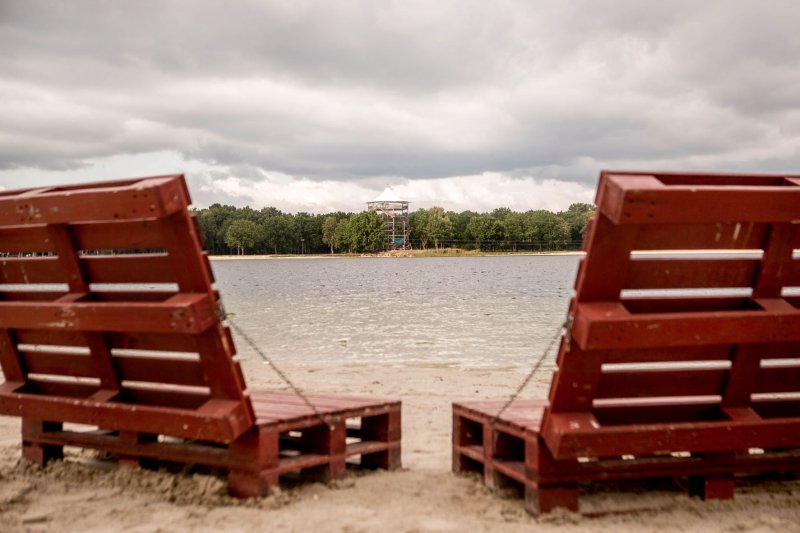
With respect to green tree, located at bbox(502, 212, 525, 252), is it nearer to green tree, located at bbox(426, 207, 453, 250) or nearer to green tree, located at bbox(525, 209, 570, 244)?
green tree, located at bbox(525, 209, 570, 244)

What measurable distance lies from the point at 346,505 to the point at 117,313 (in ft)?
6.31

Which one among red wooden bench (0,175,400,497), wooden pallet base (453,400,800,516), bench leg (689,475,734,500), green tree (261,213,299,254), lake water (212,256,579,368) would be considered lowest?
green tree (261,213,299,254)

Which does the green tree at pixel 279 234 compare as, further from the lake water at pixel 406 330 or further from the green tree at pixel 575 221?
the lake water at pixel 406 330

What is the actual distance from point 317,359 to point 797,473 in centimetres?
1139

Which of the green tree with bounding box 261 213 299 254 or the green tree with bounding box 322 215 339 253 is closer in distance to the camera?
the green tree with bounding box 261 213 299 254

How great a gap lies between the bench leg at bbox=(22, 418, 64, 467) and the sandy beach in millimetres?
99

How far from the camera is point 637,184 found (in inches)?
137

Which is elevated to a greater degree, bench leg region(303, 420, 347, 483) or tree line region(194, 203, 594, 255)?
bench leg region(303, 420, 347, 483)

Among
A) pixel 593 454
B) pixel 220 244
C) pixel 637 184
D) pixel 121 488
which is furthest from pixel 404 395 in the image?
pixel 220 244

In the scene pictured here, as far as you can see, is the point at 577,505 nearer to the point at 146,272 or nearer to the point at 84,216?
the point at 146,272

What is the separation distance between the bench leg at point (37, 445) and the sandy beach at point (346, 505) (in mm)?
99

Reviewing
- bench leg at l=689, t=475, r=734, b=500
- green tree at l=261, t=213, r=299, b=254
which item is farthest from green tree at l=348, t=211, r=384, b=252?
bench leg at l=689, t=475, r=734, b=500

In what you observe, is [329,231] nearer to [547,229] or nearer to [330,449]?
[547,229]

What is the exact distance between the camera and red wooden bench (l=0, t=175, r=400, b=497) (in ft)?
13.4
